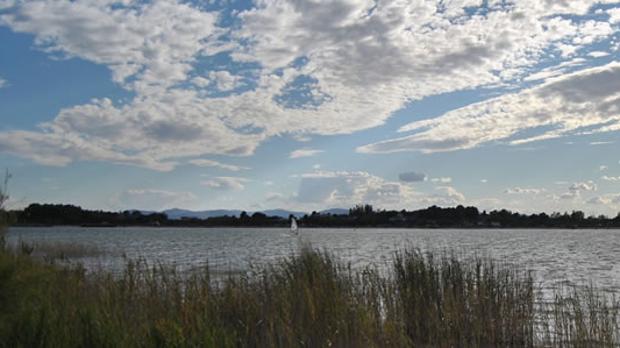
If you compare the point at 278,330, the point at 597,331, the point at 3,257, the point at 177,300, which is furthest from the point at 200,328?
the point at 597,331

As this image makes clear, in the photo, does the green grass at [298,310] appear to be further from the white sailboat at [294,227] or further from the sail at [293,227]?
the sail at [293,227]

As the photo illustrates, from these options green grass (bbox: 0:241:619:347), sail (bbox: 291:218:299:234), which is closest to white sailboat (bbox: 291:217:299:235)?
sail (bbox: 291:218:299:234)

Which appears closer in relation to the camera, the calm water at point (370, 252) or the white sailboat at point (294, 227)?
the white sailboat at point (294, 227)

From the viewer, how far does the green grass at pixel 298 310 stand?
6.71m

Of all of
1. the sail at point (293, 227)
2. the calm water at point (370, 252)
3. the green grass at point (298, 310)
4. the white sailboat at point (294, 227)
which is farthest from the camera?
the calm water at point (370, 252)

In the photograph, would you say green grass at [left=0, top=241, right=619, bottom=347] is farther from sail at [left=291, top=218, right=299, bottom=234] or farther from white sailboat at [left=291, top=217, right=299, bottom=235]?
sail at [left=291, top=218, right=299, bottom=234]

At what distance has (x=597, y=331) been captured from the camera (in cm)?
936

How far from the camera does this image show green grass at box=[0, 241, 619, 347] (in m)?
6.71

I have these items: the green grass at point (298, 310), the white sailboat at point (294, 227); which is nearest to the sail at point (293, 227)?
the white sailboat at point (294, 227)

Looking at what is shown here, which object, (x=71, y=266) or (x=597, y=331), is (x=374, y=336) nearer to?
(x=597, y=331)

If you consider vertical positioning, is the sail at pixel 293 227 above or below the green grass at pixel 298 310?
above

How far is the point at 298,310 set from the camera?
28.8 feet

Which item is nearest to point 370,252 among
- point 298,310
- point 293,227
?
point 293,227

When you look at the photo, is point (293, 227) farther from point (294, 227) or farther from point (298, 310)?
point (298, 310)
